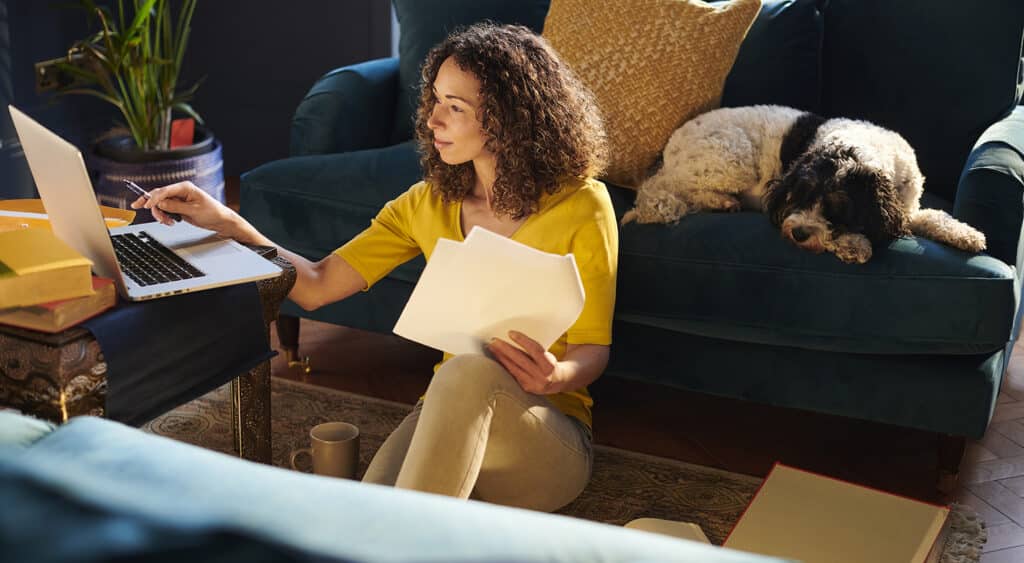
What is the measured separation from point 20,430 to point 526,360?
91cm

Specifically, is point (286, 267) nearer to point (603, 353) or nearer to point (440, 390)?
point (440, 390)

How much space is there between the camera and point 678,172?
7.98 ft

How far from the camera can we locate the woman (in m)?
1.52

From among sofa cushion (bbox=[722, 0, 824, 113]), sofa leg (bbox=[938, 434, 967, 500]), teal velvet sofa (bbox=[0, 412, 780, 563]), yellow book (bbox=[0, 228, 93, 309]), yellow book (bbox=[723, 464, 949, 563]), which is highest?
teal velvet sofa (bbox=[0, 412, 780, 563])

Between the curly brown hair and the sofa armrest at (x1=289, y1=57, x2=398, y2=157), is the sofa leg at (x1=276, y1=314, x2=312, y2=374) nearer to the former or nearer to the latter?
the sofa armrest at (x1=289, y1=57, x2=398, y2=157)

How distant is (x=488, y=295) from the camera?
56.4 inches

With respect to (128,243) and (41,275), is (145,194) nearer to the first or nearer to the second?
(128,243)

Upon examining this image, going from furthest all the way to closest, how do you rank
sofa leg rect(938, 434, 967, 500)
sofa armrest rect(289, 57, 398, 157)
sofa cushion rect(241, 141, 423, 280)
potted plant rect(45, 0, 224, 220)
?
potted plant rect(45, 0, 224, 220), sofa armrest rect(289, 57, 398, 157), sofa cushion rect(241, 141, 423, 280), sofa leg rect(938, 434, 967, 500)

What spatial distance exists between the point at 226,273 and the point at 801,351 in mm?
1216

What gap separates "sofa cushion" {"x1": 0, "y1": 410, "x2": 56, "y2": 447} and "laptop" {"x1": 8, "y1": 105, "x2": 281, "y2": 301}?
24.8 inches

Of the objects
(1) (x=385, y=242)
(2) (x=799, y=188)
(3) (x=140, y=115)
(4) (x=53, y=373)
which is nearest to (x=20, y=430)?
(4) (x=53, y=373)

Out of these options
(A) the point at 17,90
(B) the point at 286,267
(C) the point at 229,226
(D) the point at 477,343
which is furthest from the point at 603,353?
(A) the point at 17,90

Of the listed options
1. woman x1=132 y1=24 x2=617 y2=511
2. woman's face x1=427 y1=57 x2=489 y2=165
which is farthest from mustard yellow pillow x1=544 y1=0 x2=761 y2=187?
woman's face x1=427 y1=57 x2=489 y2=165

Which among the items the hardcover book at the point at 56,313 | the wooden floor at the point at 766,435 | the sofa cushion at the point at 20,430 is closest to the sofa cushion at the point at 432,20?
the wooden floor at the point at 766,435
